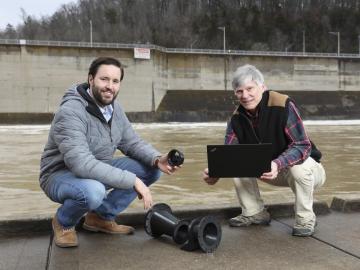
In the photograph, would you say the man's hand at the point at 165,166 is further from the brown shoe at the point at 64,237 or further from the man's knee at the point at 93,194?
the brown shoe at the point at 64,237

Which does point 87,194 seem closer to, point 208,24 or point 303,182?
point 303,182

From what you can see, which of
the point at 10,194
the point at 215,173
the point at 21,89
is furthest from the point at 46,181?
the point at 21,89

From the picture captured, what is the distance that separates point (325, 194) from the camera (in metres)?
6.69

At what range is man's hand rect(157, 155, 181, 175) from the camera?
122 inches

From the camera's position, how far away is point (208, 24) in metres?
74.1

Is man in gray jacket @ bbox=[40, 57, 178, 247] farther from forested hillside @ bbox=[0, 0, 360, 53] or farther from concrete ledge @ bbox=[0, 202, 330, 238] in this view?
forested hillside @ bbox=[0, 0, 360, 53]

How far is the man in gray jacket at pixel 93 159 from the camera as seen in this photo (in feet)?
9.30

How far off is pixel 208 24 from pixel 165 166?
2871 inches

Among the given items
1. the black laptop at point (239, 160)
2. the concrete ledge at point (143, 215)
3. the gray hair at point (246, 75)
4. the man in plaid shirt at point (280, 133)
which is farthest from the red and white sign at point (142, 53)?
the black laptop at point (239, 160)

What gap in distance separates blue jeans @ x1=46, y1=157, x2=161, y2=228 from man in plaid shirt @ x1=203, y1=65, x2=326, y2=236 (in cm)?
45

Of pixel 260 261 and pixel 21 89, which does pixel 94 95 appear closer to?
pixel 260 261

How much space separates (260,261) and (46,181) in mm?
1335

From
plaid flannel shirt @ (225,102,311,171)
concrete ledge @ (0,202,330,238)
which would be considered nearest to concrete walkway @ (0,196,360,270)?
concrete ledge @ (0,202,330,238)

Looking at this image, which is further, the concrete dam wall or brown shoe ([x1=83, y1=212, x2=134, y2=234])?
the concrete dam wall
